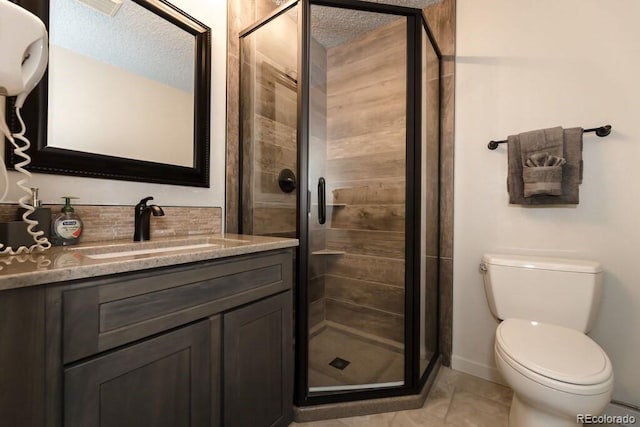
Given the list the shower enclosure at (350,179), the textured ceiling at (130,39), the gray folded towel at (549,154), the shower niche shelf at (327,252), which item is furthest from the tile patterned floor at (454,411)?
the textured ceiling at (130,39)

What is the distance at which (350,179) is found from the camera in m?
2.20

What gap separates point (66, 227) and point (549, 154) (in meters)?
2.17

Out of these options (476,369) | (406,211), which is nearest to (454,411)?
(476,369)

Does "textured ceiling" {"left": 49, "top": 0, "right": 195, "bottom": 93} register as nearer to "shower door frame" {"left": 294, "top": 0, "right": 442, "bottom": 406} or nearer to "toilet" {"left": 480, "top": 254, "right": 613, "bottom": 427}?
"shower door frame" {"left": 294, "top": 0, "right": 442, "bottom": 406}

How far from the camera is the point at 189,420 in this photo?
33.1 inches

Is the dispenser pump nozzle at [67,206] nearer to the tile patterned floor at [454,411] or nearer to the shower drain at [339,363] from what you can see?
the tile patterned floor at [454,411]

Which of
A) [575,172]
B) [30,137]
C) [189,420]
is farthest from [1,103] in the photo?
[575,172]

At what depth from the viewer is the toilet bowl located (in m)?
0.92

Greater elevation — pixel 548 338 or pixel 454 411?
pixel 548 338

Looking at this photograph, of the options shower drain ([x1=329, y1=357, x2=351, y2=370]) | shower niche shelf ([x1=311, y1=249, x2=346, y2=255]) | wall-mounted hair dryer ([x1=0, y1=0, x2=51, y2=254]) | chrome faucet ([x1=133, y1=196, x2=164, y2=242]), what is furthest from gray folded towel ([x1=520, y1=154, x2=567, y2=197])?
wall-mounted hair dryer ([x1=0, y1=0, x2=51, y2=254])

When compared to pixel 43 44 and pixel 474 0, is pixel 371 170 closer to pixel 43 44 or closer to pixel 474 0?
pixel 474 0

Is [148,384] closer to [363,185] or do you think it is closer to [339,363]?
[339,363]

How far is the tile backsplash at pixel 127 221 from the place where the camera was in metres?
1.07

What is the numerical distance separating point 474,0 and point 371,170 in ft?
4.05
